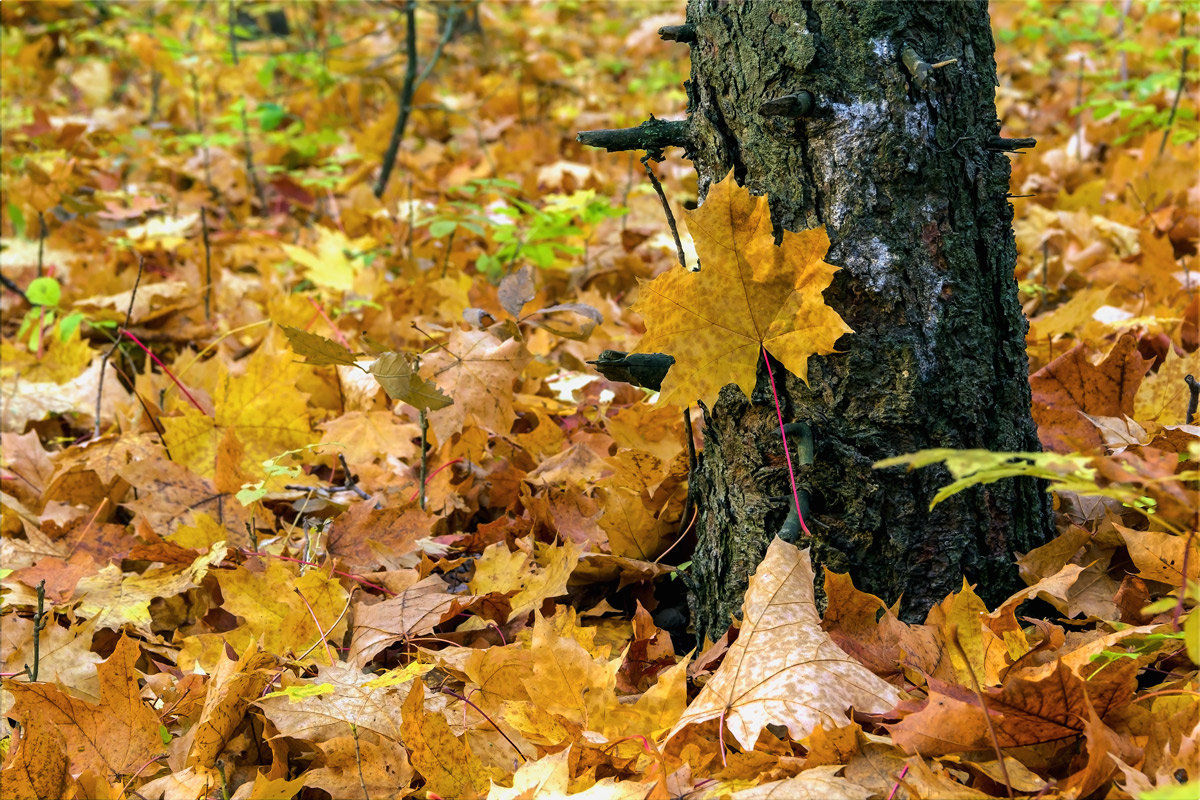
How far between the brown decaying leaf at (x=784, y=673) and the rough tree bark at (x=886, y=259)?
193mm

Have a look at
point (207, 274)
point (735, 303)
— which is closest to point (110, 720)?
point (735, 303)

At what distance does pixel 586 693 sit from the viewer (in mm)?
1218

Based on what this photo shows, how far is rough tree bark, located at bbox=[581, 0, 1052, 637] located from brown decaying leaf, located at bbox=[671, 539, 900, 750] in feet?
0.63

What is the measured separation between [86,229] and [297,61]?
1.80 m

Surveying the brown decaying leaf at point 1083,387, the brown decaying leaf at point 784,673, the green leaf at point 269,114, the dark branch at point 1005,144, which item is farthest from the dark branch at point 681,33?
the green leaf at point 269,114

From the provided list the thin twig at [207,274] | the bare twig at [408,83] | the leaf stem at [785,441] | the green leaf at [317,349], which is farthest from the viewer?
the bare twig at [408,83]

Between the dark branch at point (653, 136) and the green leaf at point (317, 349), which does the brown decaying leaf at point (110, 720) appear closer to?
the green leaf at point (317, 349)

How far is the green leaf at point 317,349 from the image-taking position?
1431mm

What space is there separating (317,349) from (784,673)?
2.73 feet

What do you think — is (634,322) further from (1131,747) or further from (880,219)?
(1131,747)

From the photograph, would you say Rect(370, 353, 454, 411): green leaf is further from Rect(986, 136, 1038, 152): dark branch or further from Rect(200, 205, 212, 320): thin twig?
Rect(200, 205, 212, 320): thin twig

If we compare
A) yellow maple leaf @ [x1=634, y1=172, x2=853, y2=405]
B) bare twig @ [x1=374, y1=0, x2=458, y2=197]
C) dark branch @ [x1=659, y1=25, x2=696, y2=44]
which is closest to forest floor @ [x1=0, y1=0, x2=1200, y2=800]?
yellow maple leaf @ [x1=634, y1=172, x2=853, y2=405]

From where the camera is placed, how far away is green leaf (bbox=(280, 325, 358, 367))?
143 centimetres

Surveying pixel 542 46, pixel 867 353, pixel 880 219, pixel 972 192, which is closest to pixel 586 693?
pixel 867 353
